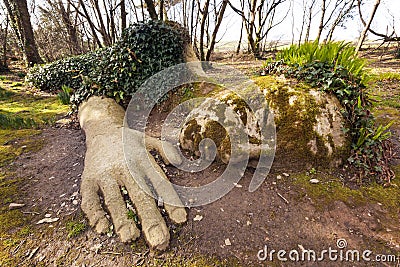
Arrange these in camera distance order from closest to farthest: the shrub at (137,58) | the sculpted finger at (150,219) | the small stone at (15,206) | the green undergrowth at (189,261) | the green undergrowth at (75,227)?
the green undergrowth at (189,261)
the sculpted finger at (150,219)
the green undergrowth at (75,227)
the small stone at (15,206)
the shrub at (137,58)

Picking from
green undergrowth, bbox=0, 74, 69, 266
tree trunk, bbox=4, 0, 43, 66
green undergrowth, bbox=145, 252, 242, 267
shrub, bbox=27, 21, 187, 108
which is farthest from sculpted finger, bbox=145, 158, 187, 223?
tree trunk, bbox=4, 0, 43, 66

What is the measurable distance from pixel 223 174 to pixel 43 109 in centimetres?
597

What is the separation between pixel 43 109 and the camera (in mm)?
6141

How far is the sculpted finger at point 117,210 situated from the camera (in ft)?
6.75

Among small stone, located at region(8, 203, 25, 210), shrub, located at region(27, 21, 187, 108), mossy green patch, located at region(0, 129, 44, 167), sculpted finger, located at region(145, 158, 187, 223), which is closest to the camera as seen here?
sculpted finger, located at region(145, 158, 187, 223)

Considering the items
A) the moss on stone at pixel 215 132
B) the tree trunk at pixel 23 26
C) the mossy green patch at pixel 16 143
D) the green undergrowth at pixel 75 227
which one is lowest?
the green undergrowth at pixel 75 227

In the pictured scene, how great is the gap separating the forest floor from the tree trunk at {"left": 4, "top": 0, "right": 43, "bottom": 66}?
9.00 m

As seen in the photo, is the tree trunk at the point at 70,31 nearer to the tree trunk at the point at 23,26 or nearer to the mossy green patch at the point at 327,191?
the tree trunk at the point at 23,26

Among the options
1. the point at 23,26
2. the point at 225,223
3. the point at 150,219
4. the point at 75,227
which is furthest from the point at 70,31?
the point at 225,223

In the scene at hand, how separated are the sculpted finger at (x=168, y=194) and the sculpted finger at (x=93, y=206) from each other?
60cm

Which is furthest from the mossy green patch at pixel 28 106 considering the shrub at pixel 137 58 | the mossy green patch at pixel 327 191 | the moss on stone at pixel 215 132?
the mossy green patch at pixel 327 191

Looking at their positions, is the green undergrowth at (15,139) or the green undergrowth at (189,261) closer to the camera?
the green undergrowth at (189,261)

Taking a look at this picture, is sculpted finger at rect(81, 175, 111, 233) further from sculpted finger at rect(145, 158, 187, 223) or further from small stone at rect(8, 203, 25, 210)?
small stone at rect(8, 203, 25, 210)

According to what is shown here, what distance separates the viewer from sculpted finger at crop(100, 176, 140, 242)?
2.06 meters
